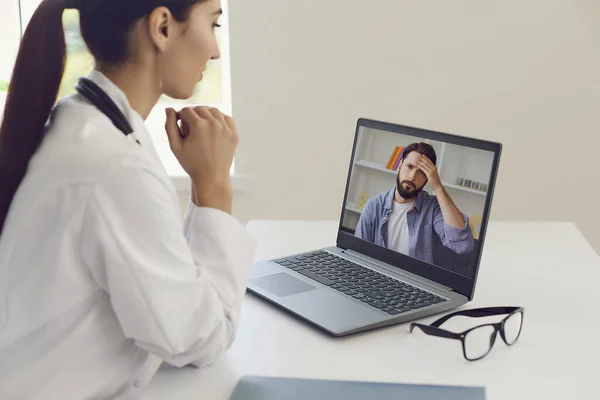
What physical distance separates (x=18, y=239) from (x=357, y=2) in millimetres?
1789

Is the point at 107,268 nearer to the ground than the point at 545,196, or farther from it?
farther from it

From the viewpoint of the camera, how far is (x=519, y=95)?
2438 mm

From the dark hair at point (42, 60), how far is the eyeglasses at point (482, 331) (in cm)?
54

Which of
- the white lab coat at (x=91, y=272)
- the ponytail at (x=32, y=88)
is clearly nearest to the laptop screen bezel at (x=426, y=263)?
the white lab coat at (x=91, y=272)

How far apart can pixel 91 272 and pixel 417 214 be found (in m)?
0.55

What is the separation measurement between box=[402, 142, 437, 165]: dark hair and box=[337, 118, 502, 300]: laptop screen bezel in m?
0.01

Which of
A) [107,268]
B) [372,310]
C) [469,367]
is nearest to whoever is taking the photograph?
[107,268]

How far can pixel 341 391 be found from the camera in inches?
34.8

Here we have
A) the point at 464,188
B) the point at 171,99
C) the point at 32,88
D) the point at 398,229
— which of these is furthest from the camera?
the point at 171,99

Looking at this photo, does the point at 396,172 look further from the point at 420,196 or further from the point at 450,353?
the point at 450,353

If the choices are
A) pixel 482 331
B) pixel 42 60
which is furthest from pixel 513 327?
pixel 42 60

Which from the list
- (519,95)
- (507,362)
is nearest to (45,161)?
(507,362)

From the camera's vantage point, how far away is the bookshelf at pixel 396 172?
1.14 meters

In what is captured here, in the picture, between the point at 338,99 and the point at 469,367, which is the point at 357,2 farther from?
the point at 469,367
